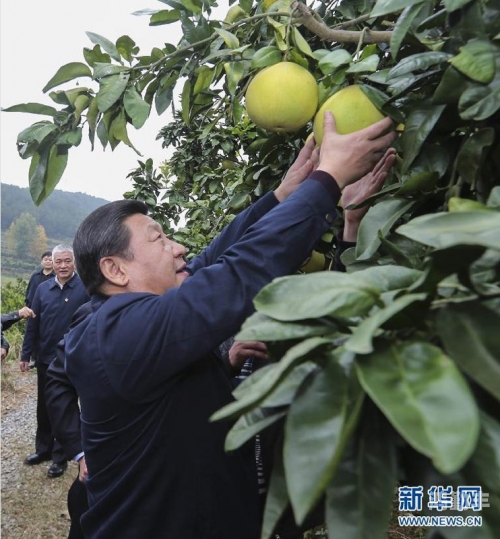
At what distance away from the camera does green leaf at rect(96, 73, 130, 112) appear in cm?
106

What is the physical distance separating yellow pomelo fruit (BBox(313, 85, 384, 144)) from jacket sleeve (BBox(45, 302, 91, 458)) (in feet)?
5.34

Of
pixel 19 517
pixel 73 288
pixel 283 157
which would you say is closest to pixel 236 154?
pixel 73 288

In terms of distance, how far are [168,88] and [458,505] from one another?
995 mm

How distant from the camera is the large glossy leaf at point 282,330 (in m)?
0.50

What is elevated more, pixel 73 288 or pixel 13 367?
pixel 73 288

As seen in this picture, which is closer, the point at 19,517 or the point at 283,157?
the point at 283,157

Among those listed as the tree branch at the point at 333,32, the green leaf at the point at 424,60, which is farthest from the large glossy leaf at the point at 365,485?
the tree branch at the point at 333,32

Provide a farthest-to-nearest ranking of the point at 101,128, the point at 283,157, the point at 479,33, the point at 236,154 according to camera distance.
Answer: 1. the point at 236,154
2. the point at 283,157
3. the point at 101,128
4. the point at 479,33

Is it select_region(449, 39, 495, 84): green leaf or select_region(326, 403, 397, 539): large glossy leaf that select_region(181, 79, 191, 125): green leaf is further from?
select_region(326, 403, 397, 539): large glossy leaf

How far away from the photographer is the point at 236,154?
3729mm

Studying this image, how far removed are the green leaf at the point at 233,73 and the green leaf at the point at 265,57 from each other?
3 cm

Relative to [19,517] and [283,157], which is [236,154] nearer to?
[283,157]

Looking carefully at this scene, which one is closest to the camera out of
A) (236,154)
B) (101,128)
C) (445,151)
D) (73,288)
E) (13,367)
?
(445,151)

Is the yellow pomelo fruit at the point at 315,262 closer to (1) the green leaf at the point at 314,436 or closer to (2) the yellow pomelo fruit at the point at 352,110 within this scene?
(2) the yellow pomelo fruit at the point at 352,110
